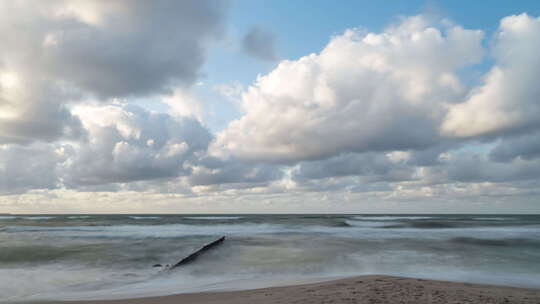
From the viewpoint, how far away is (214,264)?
1421cm

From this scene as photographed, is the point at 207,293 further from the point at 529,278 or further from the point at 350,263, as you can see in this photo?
the point at 529,278

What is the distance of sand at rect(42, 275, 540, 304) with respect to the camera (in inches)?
284

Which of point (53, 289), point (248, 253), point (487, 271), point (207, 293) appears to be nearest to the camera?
point (207, 293)

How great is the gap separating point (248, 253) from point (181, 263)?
4.84 metres

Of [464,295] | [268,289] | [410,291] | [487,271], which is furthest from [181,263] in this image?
[487,271]

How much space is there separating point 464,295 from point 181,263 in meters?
10.3

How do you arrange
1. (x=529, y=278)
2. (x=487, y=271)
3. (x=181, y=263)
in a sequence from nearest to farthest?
1. (x=529, y=278)
2. (x=487, y=271)
3. (x=181, y=263)

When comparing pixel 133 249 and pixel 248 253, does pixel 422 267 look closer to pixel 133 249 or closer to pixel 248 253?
pixel 248 253

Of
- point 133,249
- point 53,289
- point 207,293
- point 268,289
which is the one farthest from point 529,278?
point 133,249

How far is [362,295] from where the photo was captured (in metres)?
7.55

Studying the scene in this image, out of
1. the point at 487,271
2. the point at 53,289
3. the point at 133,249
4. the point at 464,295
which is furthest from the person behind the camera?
the point at 133,249

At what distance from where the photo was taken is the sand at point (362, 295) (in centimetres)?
722

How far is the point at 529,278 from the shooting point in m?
11.3

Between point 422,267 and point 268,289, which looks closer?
point 268,289
